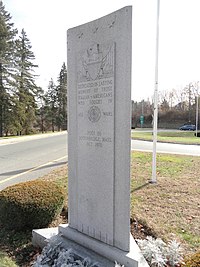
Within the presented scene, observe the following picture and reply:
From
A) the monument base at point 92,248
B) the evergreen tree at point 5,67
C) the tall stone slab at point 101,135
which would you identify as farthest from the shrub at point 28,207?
the evergreen tree at point 5,67

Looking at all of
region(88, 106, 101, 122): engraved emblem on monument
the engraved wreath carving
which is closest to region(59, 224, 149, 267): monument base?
region(88, 106, 101, 122): engraved emblem on monument

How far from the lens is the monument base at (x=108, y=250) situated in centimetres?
290

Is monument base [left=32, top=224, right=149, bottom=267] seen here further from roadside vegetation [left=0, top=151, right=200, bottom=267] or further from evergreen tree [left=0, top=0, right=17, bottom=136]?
evergreen tree [left=0, top=0, right=17, bottom=136]

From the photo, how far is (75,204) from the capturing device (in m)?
3.78

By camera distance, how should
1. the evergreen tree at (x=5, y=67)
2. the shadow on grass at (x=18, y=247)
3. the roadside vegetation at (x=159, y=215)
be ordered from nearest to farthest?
the shadow on grass at (x=18, y=247), the roadside vegetation at (x=159, y=215), the evergreen tree at (x=5, y=67)

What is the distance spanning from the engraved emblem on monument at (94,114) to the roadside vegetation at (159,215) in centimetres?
196

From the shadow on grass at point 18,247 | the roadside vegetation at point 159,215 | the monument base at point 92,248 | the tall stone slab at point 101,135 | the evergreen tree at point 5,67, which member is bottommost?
the shadow on grass at point 18,247

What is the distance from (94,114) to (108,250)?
1.60 metres

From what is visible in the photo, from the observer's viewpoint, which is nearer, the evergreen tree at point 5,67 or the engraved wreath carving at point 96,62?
the engraved wreath carving at point 96,62

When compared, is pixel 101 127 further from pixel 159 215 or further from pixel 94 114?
pixel 159 215

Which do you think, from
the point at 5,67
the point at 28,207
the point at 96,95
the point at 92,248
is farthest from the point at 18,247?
the point at 5,67

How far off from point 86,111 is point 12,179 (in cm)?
566

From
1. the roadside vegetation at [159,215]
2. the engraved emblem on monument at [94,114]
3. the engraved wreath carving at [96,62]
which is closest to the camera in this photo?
the engraved wreath carving at [96,62]

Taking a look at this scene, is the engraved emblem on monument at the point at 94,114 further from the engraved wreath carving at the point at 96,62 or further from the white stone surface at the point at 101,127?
the engraved wreath carving at the point at 96,62
